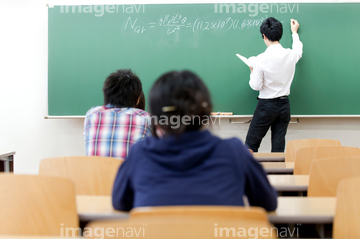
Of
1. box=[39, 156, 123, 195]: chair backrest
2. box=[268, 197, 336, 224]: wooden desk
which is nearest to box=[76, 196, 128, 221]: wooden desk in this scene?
box=[39, 156, 123, 195]: chair backrest

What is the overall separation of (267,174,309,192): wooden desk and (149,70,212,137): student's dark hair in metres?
0.88

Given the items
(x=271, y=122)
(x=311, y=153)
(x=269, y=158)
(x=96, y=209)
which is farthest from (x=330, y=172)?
(x=271, y=122)

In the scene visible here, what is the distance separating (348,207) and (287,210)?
232 millimetres

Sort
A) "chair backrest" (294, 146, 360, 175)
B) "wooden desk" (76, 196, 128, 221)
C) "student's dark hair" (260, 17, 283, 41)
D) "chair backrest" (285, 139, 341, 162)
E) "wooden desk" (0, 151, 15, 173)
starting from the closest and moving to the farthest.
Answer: "wooden desk" (76, 196, 128, 221)
"chair backrest" (294, 146, 360, 175)
"chair backrest" (285, 139, 341, 162)
"wooden desk" (0, 151, 15, 173)
"student's dark hair" (260, 17, 283, 41)

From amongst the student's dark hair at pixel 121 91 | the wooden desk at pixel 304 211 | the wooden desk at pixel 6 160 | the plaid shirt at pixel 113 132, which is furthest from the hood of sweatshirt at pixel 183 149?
the wooden desk at pixel 6 160

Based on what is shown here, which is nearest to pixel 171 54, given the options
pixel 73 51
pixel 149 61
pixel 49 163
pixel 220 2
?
pixel 149 61

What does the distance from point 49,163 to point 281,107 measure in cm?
294

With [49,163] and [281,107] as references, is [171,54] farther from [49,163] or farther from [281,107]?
[49,163]

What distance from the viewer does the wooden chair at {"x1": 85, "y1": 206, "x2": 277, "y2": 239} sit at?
955 mm

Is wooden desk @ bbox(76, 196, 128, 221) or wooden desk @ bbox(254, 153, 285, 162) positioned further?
wooden desk @ bbox(254, 153, 285, 162)

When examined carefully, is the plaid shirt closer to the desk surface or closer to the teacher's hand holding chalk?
the desk surface

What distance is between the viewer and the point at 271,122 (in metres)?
4.34

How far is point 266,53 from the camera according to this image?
426 cm

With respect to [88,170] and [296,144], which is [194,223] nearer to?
[88,170]
